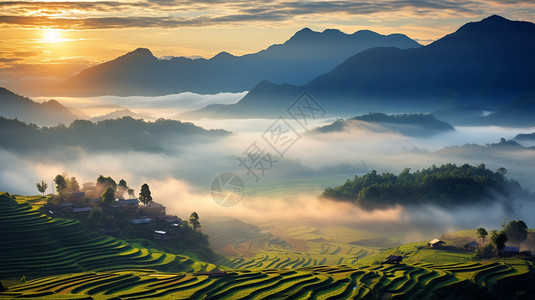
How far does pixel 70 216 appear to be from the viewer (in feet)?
253

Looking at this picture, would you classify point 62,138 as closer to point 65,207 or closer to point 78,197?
point 78,197

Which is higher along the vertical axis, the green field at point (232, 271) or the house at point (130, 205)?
the house at point (130, 205)

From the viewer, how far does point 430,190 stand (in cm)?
11375

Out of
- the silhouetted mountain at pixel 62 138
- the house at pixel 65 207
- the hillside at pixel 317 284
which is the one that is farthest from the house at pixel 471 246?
the silhouetted mountain at pixel 62 138

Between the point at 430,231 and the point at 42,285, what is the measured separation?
230ft

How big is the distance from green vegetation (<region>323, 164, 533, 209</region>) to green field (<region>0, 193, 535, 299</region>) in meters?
26.2

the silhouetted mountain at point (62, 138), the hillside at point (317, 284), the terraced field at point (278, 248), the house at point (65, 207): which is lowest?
the terraced field at point (278, 248)

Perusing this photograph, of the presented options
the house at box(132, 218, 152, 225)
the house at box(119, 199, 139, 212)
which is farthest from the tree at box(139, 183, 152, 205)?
the house at box(132, 218, 152, 225)

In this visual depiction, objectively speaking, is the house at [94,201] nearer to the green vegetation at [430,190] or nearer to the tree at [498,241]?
the tree at [498,241]

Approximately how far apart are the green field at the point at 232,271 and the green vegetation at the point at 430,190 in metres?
26.2

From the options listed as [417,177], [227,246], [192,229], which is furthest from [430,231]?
[192,229]

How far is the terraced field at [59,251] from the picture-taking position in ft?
200

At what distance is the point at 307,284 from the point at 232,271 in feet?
28.1

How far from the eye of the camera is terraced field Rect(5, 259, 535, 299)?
46219 mm
